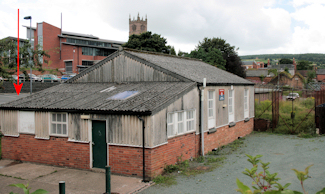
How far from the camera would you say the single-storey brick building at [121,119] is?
10000mm

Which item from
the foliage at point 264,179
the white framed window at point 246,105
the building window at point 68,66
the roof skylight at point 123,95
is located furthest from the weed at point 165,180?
the building window at point 68,66

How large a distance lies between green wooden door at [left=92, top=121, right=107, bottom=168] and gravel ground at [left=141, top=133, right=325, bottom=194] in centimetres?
260

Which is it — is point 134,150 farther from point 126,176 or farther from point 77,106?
point 77,106

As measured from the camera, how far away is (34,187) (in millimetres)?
9031

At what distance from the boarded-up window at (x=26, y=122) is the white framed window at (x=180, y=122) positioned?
599cm

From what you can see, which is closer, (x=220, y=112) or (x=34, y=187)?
(x=34, y=187)

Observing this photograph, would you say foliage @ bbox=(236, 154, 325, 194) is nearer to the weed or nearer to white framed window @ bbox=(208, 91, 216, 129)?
the weed

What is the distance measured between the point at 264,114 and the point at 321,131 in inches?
185

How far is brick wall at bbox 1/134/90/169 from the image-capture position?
11086mm

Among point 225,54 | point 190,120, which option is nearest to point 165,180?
point 190,120

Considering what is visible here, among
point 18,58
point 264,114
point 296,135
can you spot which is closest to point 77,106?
point 18,58

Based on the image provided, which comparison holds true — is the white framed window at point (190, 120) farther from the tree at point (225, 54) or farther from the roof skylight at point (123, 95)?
the tree at point (225, 54)

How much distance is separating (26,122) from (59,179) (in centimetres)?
380

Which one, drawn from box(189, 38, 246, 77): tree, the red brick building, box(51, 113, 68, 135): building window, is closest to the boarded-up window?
box(51, 113, 68, 135): building window
